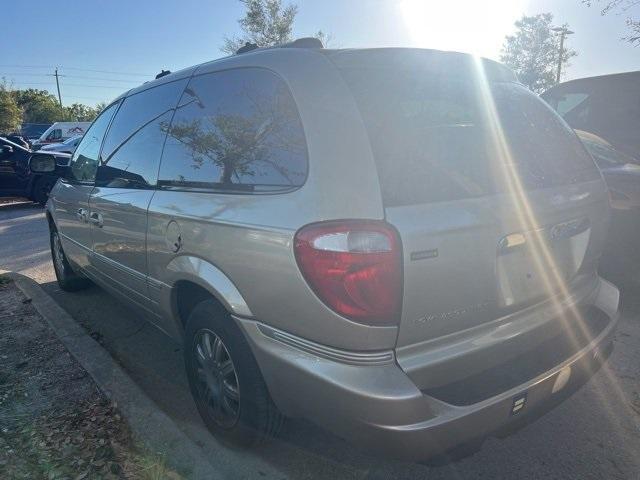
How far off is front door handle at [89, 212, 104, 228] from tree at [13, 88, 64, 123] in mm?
64827

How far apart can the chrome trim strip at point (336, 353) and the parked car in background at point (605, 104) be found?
5705mm

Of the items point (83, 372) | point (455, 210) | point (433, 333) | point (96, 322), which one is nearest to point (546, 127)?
point (455, 210)

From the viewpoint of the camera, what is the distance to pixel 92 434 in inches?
101

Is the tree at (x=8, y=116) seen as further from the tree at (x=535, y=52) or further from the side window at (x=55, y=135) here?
the tree at (x=535, y=52)

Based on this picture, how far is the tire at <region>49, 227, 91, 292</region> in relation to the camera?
4.95 meters

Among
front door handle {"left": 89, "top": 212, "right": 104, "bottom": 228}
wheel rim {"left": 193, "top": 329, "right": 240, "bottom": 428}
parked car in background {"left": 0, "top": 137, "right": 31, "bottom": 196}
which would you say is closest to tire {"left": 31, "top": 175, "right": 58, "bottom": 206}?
parked car in background {"left": 0, "top": 137, "right": 31, "bottom": 196}

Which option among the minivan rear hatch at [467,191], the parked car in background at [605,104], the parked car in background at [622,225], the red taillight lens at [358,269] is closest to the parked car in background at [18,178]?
the parked car in background at [605,104]

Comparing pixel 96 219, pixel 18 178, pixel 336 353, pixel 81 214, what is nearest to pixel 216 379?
pixel 336 353

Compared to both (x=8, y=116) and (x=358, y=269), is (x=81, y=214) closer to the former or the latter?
(x=358, y=269)

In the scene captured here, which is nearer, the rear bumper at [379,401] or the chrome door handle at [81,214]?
the rear bumper at [379,401]

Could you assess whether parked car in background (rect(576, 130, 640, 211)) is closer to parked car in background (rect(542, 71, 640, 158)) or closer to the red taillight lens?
parked car in background (rect(542, 71, 640, 158))

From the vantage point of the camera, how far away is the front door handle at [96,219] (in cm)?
344

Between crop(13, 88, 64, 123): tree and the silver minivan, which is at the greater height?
crop(13, 88, 64, 123): tree

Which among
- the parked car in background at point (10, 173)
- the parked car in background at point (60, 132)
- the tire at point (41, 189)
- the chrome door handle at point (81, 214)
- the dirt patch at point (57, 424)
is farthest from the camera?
the parked car in background at point (60, 132)
